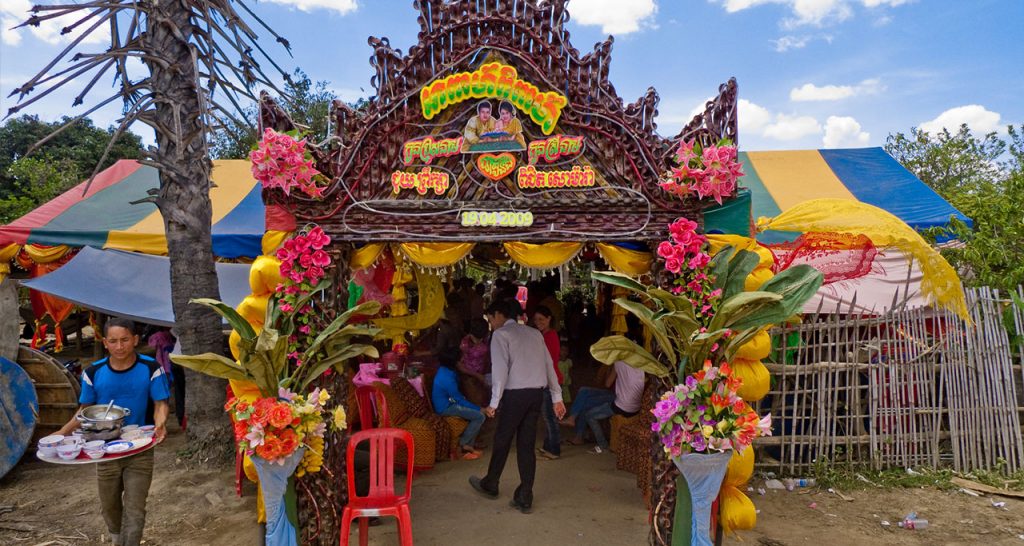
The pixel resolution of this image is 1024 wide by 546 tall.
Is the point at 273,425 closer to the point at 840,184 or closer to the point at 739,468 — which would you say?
the point at 739,468

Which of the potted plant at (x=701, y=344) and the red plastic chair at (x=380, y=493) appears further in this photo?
the red plastic chair at (x=380, y=493)

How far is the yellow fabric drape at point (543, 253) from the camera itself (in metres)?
4.07

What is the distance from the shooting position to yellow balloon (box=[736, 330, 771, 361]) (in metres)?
3.62

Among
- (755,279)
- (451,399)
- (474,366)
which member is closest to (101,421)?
(451,399)

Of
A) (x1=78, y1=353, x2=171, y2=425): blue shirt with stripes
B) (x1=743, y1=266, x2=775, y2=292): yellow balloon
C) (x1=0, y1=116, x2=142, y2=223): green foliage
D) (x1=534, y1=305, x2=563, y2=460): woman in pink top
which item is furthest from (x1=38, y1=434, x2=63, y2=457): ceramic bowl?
(x1=0, y1=116, x2=142, y2=223): green foliage

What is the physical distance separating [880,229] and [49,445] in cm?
535

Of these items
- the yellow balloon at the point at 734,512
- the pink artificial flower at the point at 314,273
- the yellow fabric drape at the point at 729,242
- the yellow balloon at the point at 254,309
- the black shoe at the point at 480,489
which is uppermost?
the yellow fabric drape at the point at 729,242

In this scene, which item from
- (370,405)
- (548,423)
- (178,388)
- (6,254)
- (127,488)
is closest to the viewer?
(127,488)

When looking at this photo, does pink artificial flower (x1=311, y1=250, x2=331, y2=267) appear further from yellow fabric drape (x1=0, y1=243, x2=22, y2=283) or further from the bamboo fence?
yellow fabric drape (x1=0, y1=243, x2=22, y2=283)

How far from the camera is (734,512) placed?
3643 millimetres

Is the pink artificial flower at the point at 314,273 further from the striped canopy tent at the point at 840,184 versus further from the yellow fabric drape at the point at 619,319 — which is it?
the striped canopy tent at the point at 840,184

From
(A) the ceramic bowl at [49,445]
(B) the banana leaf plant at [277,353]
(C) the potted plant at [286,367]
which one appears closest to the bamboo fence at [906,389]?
(B) the banana leaf plant at [277,353]

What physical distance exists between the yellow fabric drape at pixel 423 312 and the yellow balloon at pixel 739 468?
3.41 meters

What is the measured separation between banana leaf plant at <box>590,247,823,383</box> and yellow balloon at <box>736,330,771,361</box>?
0.77 ft
